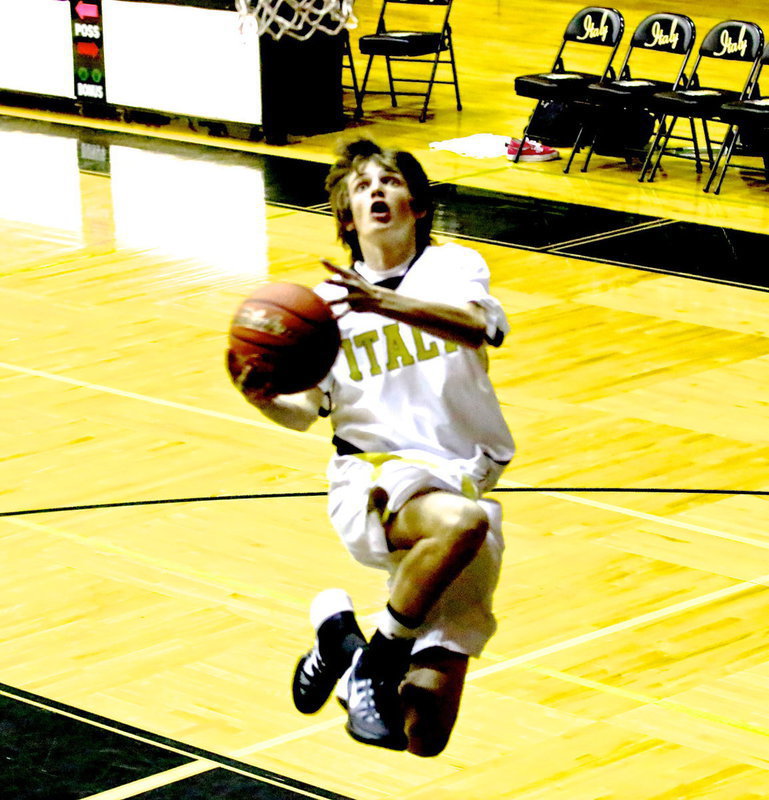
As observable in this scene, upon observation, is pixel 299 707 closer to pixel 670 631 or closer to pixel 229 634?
pixel 229 634

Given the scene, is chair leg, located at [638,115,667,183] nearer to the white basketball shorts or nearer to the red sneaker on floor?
the red sneaker on floor

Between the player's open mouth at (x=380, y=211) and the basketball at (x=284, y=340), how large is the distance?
0.90 feet

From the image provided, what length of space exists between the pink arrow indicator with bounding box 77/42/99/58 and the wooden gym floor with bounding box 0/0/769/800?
270cm

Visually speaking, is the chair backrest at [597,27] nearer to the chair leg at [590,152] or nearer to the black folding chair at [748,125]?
the chair leg at [590,152]

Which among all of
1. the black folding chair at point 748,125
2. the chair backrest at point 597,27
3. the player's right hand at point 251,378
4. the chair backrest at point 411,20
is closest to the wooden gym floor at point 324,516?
the black folding chair at point 748,125

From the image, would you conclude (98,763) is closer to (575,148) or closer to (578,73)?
(575,148)

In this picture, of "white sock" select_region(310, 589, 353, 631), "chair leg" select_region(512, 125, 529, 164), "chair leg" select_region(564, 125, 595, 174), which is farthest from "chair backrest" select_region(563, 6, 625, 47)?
"white sock" select_region(310, 589, 353, 631)

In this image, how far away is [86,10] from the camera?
44.9ft

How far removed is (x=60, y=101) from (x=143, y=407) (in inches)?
301

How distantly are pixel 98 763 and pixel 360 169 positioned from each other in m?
1.80

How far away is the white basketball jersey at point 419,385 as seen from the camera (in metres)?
3.80

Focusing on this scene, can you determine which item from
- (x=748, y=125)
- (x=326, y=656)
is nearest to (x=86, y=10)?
(x=748, y=125)

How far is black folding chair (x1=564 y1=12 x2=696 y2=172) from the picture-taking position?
37.4 ft

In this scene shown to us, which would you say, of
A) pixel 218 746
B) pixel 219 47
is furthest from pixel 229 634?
pixel 219 47
